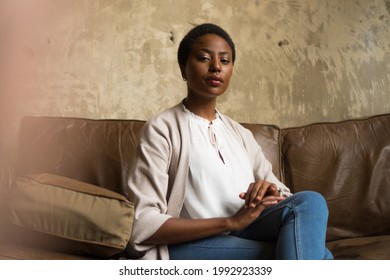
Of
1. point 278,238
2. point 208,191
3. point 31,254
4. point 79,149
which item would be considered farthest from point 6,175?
point 278,238

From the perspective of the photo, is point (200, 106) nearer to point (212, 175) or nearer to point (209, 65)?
point (209, 65)

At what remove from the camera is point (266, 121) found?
250 centimetres

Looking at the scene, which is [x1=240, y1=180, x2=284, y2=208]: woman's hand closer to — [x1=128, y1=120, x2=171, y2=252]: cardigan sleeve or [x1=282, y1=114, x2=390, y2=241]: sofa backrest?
[x1=128, y1=120, x2=171, y2=252]: cardigan sleeve

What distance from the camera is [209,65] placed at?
1.56 metres

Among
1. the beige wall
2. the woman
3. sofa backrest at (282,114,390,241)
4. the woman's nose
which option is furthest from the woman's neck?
the beige wall

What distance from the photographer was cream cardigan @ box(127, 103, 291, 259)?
4.49 ft

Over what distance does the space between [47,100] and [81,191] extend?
0.97 meters

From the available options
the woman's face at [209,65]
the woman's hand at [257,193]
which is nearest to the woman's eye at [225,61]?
the woman's face at [209,65]

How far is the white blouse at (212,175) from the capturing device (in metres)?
1.46

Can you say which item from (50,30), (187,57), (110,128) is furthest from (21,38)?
(187,57)

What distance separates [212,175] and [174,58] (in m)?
1.04

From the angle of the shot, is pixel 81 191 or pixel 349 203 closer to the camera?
pixel 81 191
